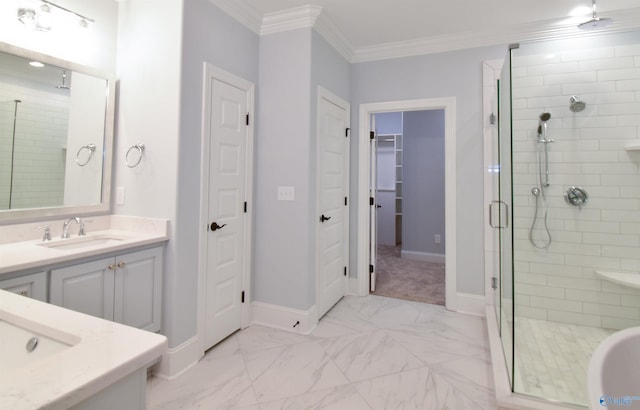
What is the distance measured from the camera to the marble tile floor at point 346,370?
181 centimetres

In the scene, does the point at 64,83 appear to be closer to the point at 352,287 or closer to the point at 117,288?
the point at 117,288

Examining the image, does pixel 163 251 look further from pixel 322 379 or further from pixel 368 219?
pixel 368 219

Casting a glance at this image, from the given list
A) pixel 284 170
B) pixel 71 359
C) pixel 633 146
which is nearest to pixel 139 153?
pixel 284 170

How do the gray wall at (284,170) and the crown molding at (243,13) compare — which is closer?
the crown molding at (243,13)

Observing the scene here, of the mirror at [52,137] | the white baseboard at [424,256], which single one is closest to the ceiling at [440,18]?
the mirror at [52,137]

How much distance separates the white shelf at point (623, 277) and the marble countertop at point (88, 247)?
3.32 m

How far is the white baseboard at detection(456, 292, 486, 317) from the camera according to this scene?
3043 millimetres

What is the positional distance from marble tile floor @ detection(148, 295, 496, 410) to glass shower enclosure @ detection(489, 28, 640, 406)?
0.43 meters

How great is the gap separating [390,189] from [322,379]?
4574 mm

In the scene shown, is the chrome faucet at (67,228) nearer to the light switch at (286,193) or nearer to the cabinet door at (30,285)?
the cabinet door at (30,285)

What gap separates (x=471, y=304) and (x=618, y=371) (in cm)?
205

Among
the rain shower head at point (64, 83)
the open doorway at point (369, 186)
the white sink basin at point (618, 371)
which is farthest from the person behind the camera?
the open doorway at point (369, 186)

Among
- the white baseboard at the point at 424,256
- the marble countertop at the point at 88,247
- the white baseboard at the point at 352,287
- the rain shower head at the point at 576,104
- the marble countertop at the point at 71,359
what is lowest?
the white baseboard at the point at 352,287

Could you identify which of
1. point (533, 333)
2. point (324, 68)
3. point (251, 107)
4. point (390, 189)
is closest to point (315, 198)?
point (251, 107)
